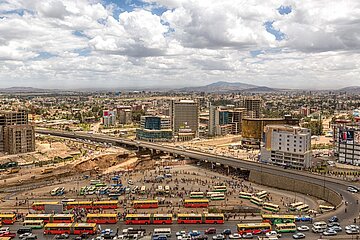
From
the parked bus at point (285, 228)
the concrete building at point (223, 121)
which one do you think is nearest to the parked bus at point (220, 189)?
the parked bus at point (285, 228)

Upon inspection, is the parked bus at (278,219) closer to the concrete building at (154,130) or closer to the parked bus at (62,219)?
the parked bus at (62,219)

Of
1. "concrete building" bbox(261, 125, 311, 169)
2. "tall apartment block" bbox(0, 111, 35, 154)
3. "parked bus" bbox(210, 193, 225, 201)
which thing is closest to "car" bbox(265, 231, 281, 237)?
"parked bus" bbox(210, 193, 225, 201)

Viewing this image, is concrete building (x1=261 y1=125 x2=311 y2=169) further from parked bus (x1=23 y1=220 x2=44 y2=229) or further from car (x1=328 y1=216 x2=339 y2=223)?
parked bus (x1=23 y1=220 x2=44 y2=229)

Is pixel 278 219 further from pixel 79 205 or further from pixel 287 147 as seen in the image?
pixel 287 147

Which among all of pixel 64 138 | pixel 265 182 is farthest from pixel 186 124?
pixel 265 182

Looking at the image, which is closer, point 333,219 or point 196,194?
point 333,219

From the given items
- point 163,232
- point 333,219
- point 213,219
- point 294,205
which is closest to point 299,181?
point 294,205

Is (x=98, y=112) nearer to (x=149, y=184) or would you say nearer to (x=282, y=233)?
(x=149, y=184)
